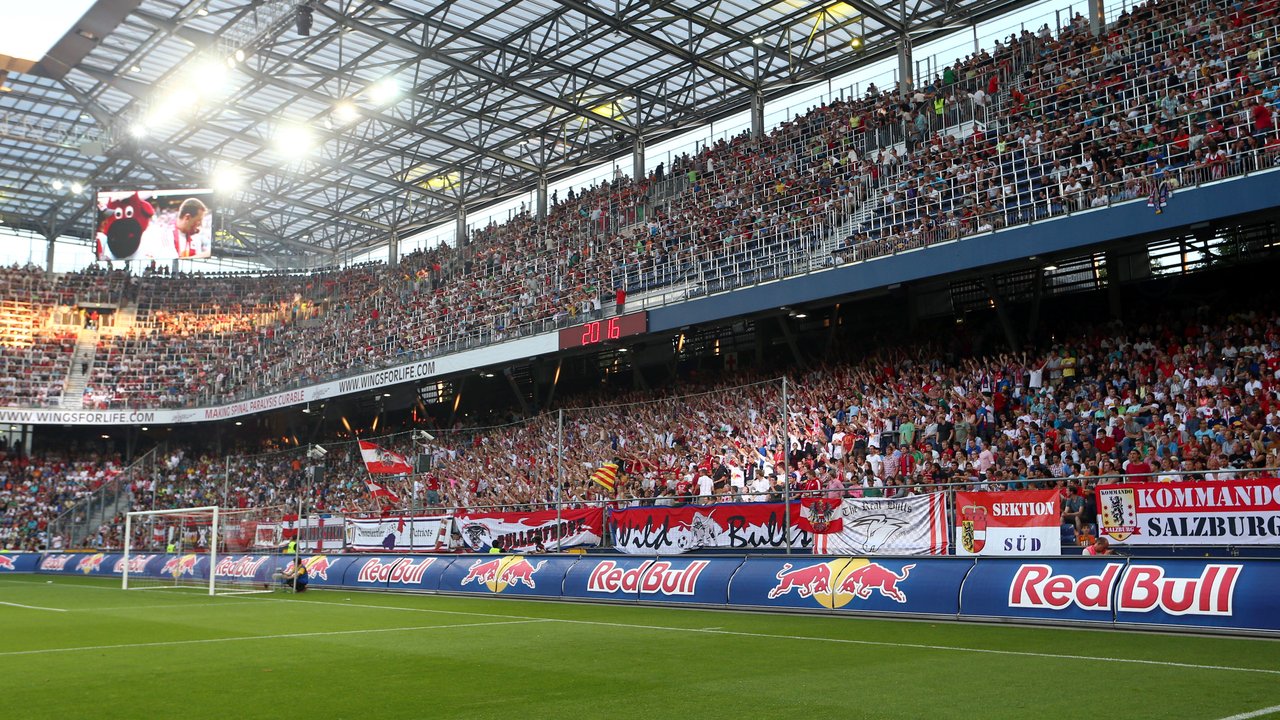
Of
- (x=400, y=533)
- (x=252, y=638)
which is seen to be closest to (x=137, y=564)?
(x=400, y=533)

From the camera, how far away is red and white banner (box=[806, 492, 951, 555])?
54.9 feet

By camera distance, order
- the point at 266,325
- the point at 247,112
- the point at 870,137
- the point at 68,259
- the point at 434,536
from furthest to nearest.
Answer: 1. the point at 68,259
2. the point at 266,325
3. the point at 247,112
4. the point at 870,137
5. the point at 434,536

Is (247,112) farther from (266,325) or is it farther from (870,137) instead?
(870,137)

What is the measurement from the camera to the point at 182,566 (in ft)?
94.8

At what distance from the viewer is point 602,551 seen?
867 inches

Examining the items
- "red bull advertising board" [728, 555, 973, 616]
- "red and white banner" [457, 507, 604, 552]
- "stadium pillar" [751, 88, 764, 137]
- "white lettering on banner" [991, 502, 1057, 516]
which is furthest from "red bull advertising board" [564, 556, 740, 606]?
"stadium pillar" [751, 88, 764, 137]

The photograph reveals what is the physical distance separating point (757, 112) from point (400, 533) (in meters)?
20.4

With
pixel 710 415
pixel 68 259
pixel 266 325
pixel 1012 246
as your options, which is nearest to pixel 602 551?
pixel 710 415

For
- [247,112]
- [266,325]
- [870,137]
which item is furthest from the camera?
[266,325]

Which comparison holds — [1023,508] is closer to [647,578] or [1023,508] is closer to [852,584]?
[852,584]

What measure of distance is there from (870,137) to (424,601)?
1808 cm

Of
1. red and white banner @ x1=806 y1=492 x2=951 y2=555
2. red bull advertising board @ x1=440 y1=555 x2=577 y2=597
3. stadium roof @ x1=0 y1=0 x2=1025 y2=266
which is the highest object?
stadium roof @ x1=0 y1=0 x2=1025 y2=266

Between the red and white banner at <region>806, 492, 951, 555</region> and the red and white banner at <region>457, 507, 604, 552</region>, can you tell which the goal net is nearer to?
the red and white banner at <region>457, 507, 604, 552</region>

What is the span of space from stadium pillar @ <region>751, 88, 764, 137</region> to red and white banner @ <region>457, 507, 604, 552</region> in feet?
63.0
